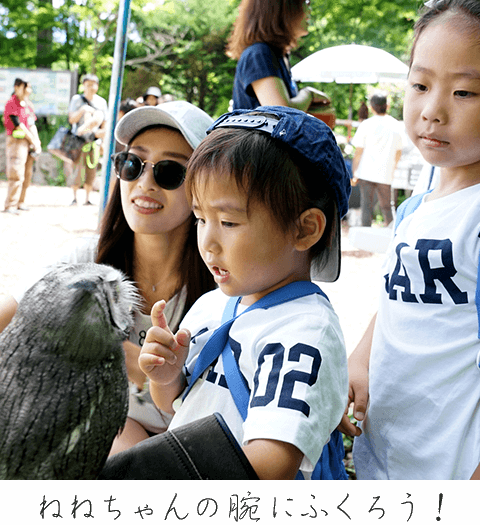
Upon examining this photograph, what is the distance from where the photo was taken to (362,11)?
10.2m

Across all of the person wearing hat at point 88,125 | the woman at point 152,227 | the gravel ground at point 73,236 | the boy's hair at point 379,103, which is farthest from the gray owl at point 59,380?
the boy's hair at point 379,103

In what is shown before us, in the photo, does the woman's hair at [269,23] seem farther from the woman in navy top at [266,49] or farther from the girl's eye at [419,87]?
the girl's eye at [419,87]

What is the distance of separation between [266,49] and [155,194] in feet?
4.82

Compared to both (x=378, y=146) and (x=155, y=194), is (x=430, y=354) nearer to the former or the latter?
(x=155, y=194)

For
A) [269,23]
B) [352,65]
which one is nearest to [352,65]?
[352,65]

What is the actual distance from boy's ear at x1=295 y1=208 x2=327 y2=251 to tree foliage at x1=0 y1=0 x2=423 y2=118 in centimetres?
68

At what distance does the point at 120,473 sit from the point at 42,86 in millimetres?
Result: 5897

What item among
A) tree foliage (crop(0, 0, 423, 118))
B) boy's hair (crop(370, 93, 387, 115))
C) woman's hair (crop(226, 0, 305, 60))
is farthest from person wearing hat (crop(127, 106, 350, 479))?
boy's hair (crop(370, 93, 387, 115))

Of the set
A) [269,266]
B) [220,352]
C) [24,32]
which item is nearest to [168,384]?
[220,352]

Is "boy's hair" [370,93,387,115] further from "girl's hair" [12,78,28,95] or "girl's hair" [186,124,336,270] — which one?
"girl's hair" [186,124,336,270]

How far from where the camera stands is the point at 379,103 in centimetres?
730

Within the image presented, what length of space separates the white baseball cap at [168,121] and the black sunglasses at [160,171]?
0.27 ft

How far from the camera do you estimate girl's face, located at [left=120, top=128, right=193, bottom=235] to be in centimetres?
140

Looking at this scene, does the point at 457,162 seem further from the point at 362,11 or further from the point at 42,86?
the point at 362,11
